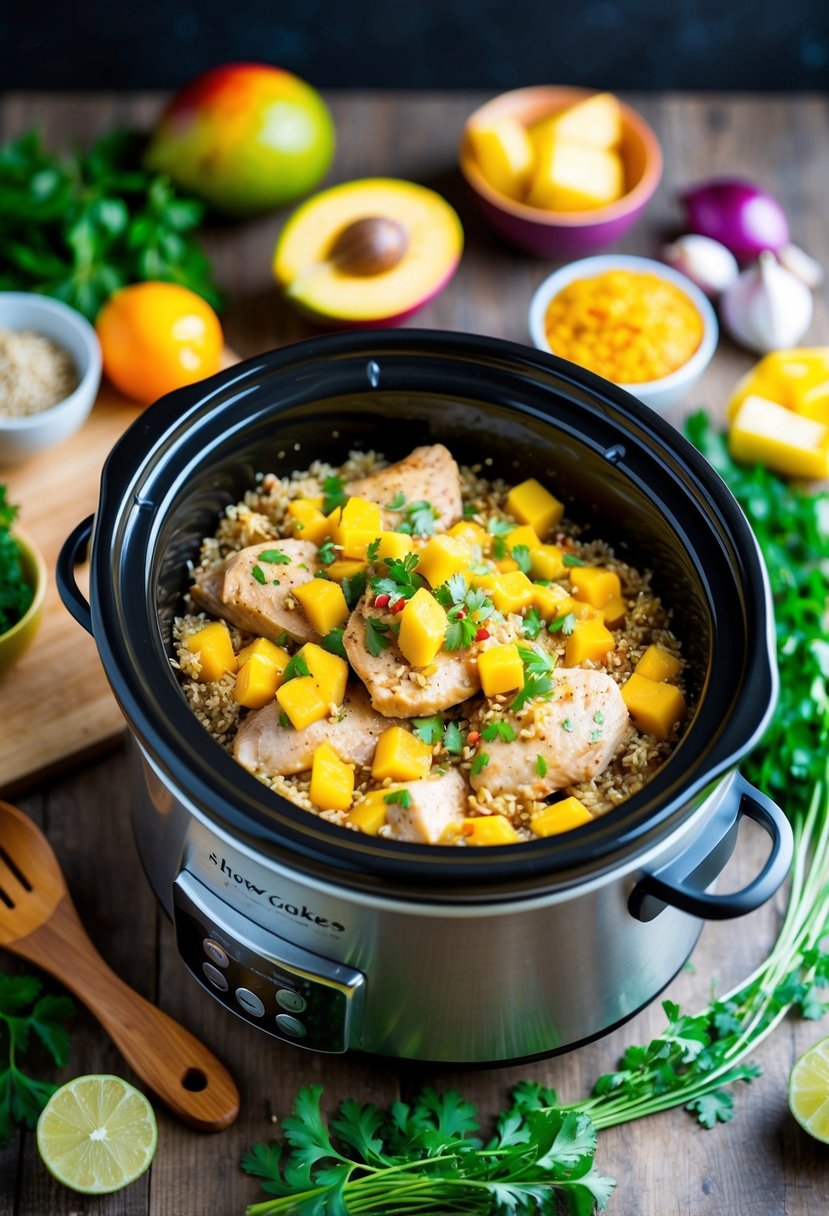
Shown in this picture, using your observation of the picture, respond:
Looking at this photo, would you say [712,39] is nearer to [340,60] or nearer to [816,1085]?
[340,60]

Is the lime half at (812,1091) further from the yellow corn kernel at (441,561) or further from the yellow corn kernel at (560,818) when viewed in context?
the yellow corn kernel at (441,561)

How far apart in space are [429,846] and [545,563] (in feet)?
2.38

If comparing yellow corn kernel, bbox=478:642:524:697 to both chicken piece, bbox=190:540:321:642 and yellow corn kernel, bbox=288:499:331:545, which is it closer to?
chicken piece, bbox=190:540:321:642

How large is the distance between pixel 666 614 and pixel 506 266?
1.47m

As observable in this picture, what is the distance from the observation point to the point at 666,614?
237cm

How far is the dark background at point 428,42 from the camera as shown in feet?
12.4

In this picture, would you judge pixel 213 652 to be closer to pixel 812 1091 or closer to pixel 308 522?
pixel 308 522

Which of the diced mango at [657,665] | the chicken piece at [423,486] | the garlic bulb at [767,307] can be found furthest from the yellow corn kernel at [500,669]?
Result: the garlic bulb at [767,307]

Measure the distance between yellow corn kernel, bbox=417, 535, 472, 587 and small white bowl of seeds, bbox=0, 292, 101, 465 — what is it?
1.10m

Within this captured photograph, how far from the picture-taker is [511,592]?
7.28 ft

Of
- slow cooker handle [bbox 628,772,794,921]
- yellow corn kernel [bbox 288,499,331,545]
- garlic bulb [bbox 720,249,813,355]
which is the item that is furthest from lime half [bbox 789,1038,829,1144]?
garlic bulb [bbox 720,249,813,355]

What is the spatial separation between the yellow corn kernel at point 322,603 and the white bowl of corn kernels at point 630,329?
1115mm

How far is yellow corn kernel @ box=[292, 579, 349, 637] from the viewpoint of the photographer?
2.18 m

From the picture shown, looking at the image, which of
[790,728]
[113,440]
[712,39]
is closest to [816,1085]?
[790,728]
